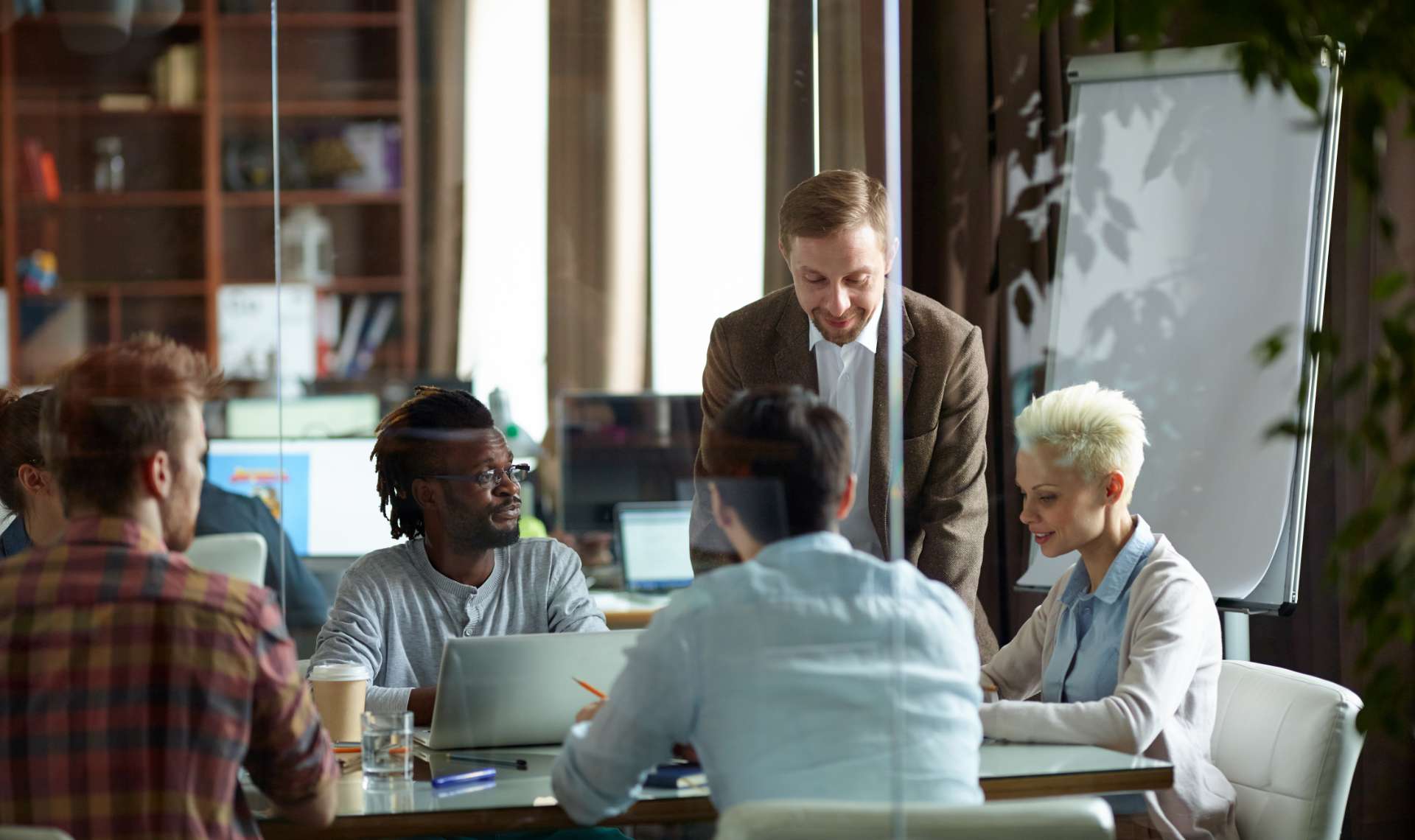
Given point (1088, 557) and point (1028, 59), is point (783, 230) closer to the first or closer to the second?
point (1088, 557)

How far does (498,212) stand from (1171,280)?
64.3 inches

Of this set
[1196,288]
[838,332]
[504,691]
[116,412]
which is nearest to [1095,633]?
[838,332]

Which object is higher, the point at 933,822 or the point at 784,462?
the point at 784,462

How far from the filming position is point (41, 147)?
6.03 feet

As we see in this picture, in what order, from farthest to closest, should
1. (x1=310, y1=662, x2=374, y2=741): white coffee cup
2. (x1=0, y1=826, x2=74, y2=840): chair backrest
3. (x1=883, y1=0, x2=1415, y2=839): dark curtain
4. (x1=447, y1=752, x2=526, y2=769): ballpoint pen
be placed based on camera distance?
1. (x1=883, y1=0, x2=1415, y2=839): dark curtain
2. (x1=310, y1=662, x2=374, y2=741): white coffee cup
3. (x1=447, y1=752, x2=526, y2=769): ballpoint pen
4. (x1=0, y1=826, x2=74, y2=840): chair backrest

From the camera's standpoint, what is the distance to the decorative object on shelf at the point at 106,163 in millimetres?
1863

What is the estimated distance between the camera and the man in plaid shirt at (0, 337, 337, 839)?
139 centimetres

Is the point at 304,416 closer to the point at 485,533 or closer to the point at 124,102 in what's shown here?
the point at 485,533

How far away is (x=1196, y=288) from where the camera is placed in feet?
10.3

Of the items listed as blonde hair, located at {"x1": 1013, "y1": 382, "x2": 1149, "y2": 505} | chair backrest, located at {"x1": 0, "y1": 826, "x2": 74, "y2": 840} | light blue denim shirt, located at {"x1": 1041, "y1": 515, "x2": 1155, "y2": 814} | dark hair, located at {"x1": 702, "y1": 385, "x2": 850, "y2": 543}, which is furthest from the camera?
blonde hair, located at {"x1": 1013, "y1": 382, "x2": 1149, "y2": 505}

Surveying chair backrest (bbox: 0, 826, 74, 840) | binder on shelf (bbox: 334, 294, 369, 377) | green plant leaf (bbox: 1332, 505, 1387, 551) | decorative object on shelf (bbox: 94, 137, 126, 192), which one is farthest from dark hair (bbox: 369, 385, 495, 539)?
green plant leaf (bbox: 1332, 505, 1387, 551)

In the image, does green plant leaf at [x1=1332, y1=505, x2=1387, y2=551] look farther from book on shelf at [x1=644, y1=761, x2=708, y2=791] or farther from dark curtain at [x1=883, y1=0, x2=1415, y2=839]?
dark curtain at [x1=883, y1=0, x2=1415, y2=839]

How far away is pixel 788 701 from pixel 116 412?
808 mm

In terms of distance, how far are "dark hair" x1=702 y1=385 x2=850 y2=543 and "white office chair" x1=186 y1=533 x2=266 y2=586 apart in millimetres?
563
